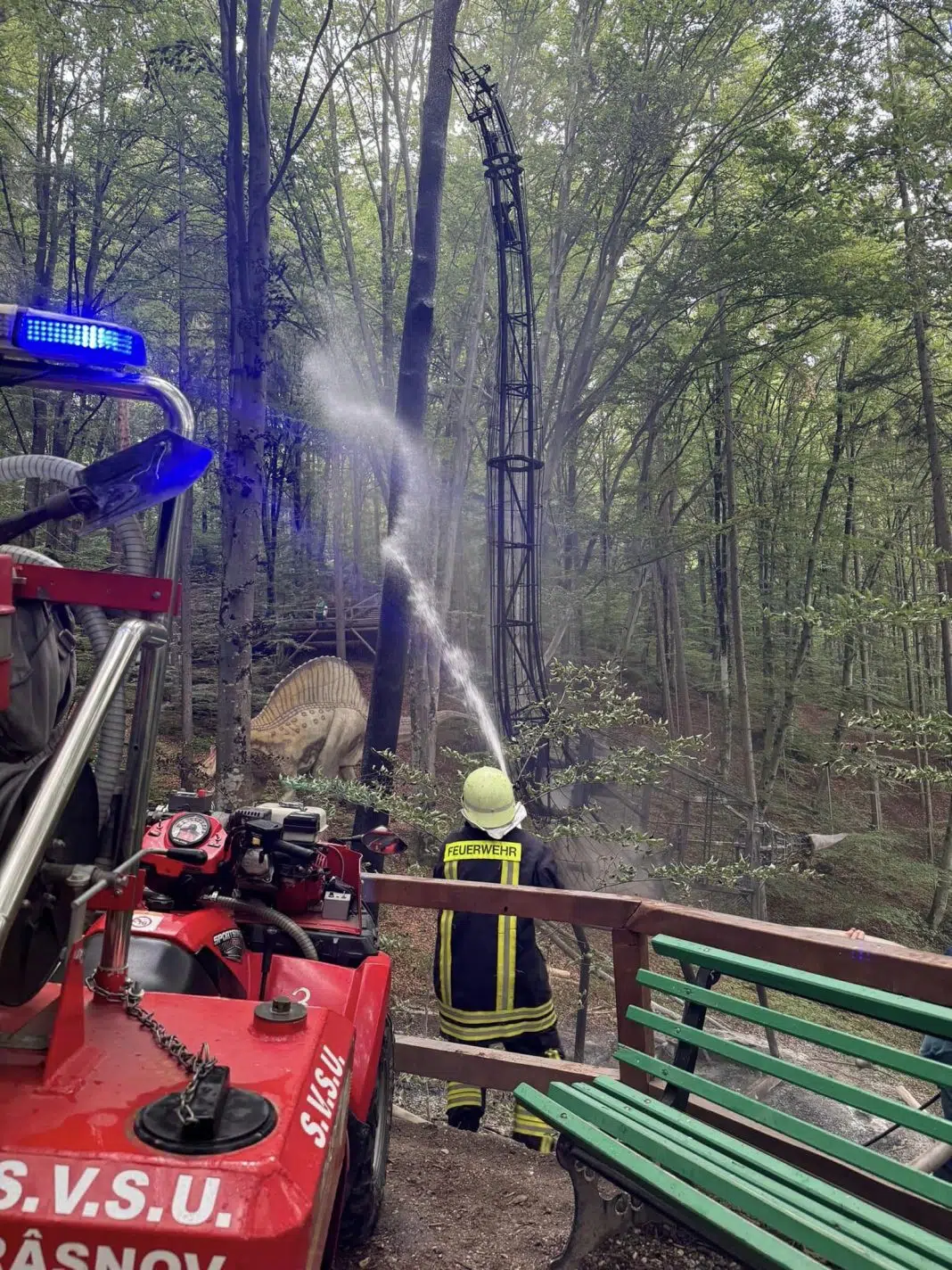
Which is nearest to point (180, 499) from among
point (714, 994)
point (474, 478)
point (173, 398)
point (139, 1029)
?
point (173, 398)

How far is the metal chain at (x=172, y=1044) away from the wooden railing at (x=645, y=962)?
1.77 metres

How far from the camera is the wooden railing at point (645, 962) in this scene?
250 centimetres

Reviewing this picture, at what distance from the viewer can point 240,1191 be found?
59.5 inches

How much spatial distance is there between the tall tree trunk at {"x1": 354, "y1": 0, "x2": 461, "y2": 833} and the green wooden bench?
5.16 metres

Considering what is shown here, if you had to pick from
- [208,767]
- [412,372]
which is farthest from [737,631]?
[412,372]

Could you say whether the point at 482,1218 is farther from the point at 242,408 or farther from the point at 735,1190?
the point at 242,408

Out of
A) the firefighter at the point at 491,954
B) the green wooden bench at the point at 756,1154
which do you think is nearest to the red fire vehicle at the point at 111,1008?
the green wooden bench at the point at 756,1154

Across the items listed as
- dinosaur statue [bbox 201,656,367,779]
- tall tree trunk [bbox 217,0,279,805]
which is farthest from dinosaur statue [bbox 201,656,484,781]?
tall tree trunk [bbox 217,0,279,805]

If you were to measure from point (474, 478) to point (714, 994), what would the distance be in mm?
23081

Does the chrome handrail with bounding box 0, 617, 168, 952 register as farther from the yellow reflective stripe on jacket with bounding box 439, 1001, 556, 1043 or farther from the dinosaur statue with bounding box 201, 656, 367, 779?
the dinosaur statue with bounding box 201, 656, 367, 779

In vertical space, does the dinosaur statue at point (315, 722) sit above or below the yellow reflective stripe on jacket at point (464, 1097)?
above

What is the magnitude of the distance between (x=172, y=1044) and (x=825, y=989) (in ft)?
5.61

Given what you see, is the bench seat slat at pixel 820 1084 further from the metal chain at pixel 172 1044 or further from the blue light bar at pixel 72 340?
the blue light bar at pixel 72 340

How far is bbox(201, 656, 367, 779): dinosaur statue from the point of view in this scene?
1404 cm
